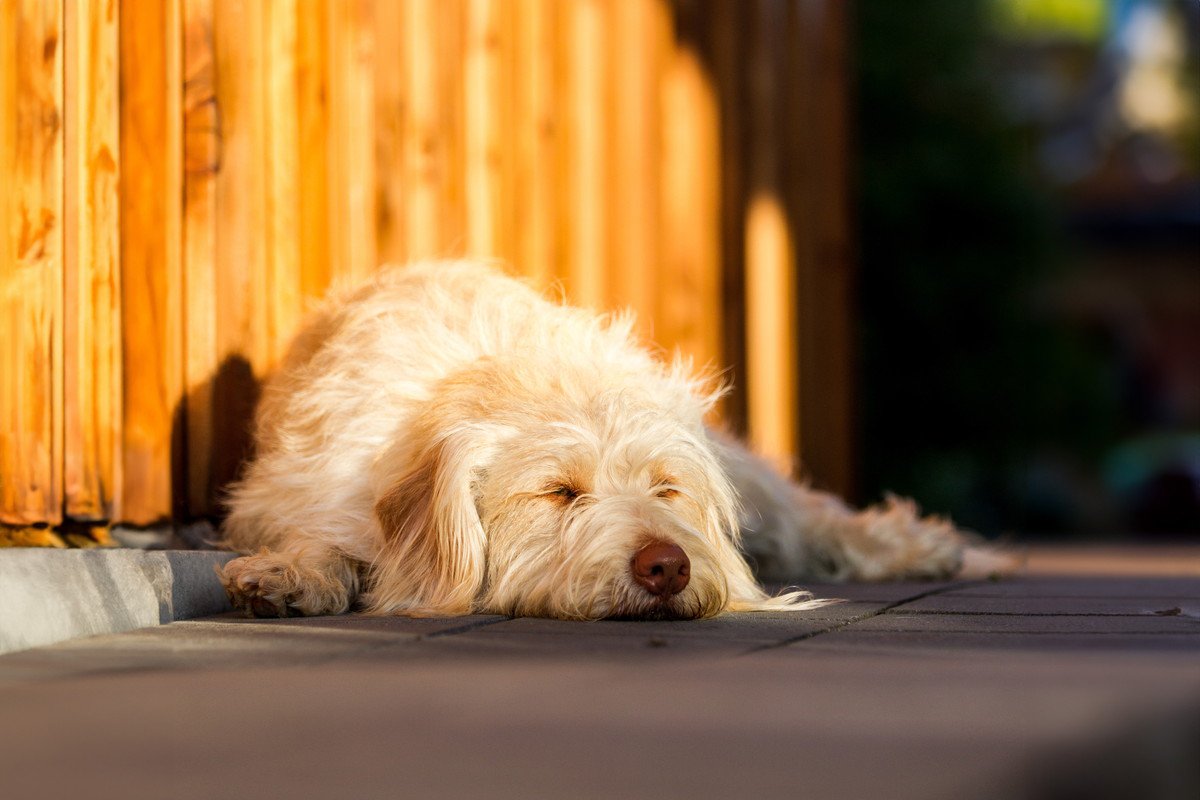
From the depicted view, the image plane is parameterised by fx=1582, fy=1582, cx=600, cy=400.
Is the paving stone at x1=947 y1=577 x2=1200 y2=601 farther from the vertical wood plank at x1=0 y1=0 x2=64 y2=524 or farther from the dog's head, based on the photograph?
the vertical wood plank at x1=0 y1=0 x2=64 y2=524

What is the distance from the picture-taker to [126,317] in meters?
4.76

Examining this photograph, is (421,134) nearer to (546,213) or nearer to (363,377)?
(546,213)

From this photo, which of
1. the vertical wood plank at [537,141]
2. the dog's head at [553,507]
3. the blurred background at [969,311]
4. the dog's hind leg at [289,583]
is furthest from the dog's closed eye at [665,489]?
the blurred background at [969,311]

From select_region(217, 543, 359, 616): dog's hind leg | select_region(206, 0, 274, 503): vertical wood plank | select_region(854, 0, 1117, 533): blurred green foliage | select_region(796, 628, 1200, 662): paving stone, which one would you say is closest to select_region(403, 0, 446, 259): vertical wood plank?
select_region(206, 0, 274, 503): vertical wood plank

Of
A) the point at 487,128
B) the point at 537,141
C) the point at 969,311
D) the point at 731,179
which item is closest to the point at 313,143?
the point at 487,128

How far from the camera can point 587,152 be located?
738cm

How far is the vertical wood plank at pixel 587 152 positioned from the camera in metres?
7.25

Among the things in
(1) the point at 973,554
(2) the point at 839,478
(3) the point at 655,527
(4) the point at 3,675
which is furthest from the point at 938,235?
(4) the point at 3,675

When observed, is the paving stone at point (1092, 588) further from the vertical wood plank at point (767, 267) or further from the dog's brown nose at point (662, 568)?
the vertical wood plank at point (767, 267)

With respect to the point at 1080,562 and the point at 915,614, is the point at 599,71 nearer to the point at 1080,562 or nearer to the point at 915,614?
the point at 1080,562

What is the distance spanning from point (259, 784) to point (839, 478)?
25.7ft

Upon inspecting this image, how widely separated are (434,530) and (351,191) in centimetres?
219

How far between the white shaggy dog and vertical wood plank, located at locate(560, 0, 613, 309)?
2.15 metres

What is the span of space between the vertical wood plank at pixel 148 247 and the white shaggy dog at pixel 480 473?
1.01ft
